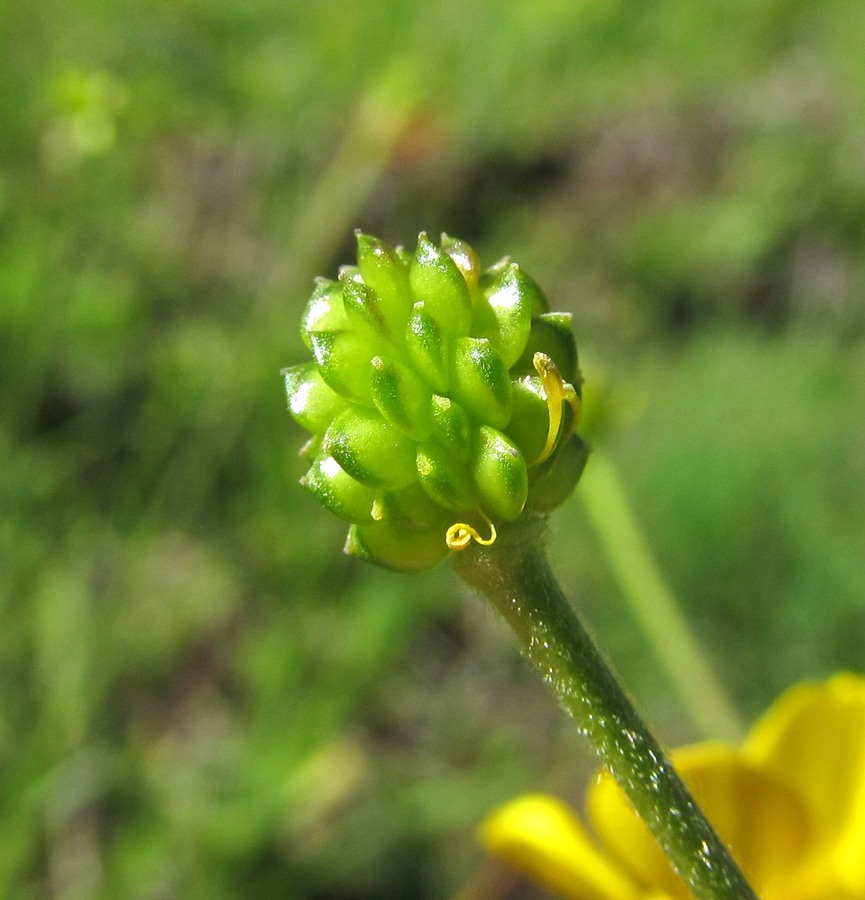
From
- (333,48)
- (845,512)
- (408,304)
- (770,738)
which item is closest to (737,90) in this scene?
(333,48)

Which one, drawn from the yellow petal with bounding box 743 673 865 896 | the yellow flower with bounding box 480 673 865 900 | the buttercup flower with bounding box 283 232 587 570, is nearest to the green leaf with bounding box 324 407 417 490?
the buttercup flower with bounding box 283 232 587 570

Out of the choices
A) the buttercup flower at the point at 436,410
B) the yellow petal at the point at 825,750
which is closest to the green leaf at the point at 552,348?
the buttercup flower at the point at 436,410

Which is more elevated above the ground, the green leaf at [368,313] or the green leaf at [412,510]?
the green leaf at [368,313]

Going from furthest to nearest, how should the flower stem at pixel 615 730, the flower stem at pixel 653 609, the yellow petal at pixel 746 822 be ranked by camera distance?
the flower stem at pixel 653 609 → the yellow petal at pixel 746 822 → the flower stem at pixel 615 730

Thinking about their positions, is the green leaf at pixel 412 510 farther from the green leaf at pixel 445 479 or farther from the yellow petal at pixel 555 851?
the yellow petal at pixel 555 851

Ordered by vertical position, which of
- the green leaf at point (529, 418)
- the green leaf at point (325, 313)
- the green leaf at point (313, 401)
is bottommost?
the green leaf at point (313, 401)

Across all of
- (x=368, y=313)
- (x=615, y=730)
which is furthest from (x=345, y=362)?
(x=615, y=730)

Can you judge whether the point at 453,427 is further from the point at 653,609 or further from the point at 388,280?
the point at 653,609
